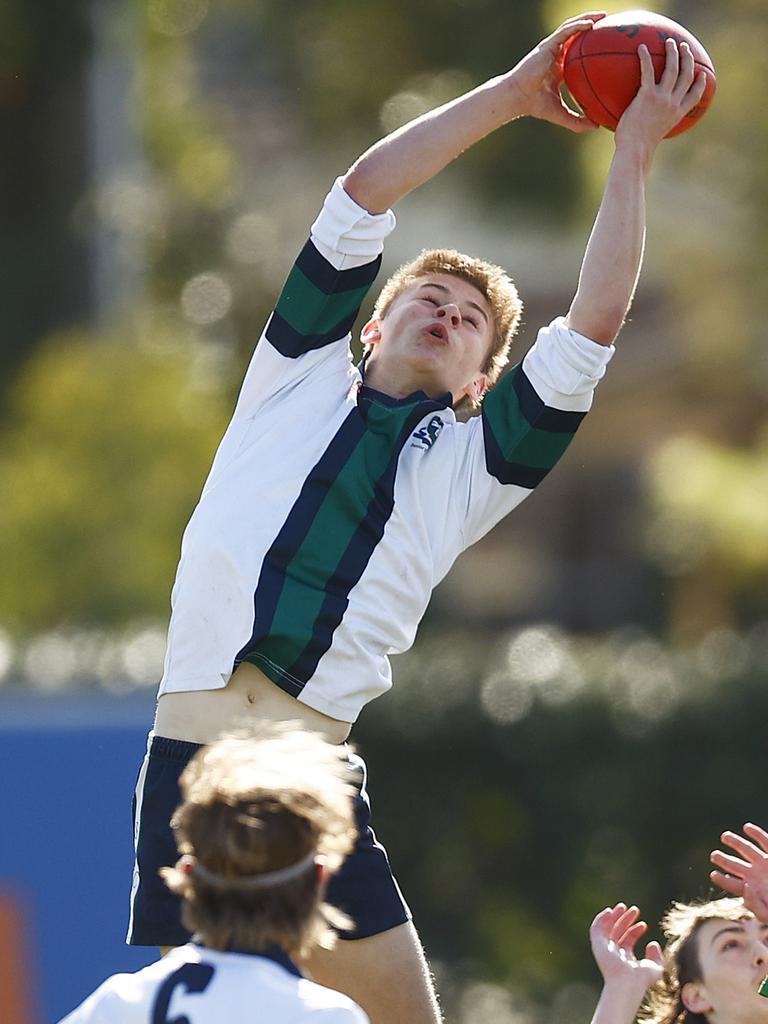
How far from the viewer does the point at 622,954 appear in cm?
359

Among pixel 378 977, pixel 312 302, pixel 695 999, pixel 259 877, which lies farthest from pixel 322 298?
pixel 695 999

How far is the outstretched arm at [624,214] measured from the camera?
4.04 m

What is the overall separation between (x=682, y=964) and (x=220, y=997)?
147cm

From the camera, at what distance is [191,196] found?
11.7 meters

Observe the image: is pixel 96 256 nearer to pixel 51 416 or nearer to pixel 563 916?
pixel 51 416

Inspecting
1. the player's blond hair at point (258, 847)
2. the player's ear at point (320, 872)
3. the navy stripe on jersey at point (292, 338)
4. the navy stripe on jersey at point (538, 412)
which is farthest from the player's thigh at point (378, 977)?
the navy stripe on jersey at point (292, 338)

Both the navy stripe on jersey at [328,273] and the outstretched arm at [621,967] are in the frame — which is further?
the navy stripe on jersey at [328,273]

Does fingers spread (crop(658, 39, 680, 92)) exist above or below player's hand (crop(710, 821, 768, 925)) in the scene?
above

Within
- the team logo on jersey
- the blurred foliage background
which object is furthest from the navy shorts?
the blurred foliage background

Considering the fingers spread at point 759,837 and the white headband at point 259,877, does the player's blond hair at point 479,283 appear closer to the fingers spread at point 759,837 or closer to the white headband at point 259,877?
the fingers spread at point 759,837

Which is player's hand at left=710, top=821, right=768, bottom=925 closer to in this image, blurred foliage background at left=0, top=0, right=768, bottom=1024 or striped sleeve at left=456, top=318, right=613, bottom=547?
striped sleeve at left=456, top=318, right=613, bottom=547

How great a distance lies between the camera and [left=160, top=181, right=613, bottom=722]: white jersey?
3.95 metres

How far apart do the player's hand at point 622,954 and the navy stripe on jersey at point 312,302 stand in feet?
4.67

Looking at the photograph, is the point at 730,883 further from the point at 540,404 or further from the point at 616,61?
the point at 616,61
